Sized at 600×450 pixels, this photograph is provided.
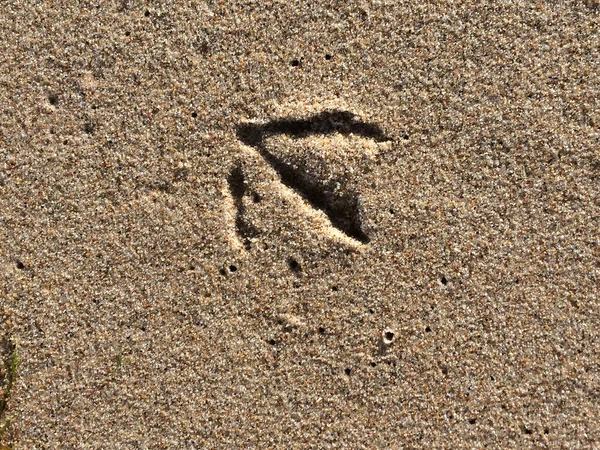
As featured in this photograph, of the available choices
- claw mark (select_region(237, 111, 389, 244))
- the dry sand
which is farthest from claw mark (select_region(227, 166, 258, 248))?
claw mark (select_region(237, 111, 389, 244))

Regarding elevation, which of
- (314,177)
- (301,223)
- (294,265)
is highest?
(314,177)

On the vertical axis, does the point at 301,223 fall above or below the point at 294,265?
above

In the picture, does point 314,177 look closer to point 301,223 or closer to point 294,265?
point 301,223

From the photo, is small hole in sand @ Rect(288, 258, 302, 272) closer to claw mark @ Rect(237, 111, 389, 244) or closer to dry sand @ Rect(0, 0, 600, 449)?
dry sand @ Rect(0, 0, 600, 449)

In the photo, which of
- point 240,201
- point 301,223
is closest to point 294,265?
point 301,223
